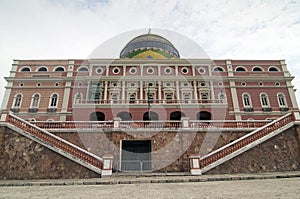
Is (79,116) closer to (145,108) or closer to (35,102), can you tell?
(145,108)

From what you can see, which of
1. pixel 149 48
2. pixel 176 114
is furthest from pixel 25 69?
pixel 176 114

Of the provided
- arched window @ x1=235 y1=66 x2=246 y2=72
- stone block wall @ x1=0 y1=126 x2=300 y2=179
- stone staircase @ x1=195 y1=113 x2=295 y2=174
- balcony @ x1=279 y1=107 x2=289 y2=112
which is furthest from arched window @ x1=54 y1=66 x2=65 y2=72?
balcony @ x1=279 y1=107 x2=289 y2=112

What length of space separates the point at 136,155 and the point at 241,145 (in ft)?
22.1

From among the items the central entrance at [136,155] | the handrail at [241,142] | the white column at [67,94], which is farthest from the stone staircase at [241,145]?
the white column at [67,94]

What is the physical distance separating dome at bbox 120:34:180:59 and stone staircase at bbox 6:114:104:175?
22.4m

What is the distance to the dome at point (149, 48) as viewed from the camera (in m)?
33.0

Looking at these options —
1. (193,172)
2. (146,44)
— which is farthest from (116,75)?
(193,172)

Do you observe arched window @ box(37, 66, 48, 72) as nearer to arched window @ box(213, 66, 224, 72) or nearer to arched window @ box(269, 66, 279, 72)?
arched window @ box(213, 66, 224, 72)

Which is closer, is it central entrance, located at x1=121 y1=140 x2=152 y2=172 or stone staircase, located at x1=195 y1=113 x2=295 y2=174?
stone staircase, located at x1=195 y1=113 x2=295 y2=174

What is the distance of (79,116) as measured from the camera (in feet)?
73.0

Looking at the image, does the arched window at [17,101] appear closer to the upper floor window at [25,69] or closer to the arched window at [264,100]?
the upper floor window at [25,69]

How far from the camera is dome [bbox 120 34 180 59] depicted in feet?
108

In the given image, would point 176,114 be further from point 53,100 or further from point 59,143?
point 53,100

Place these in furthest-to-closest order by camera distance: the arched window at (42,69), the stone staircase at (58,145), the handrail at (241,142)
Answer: the arched window at (42,69)
the handrail at (241,142)
the stone staircase at (58,145)
